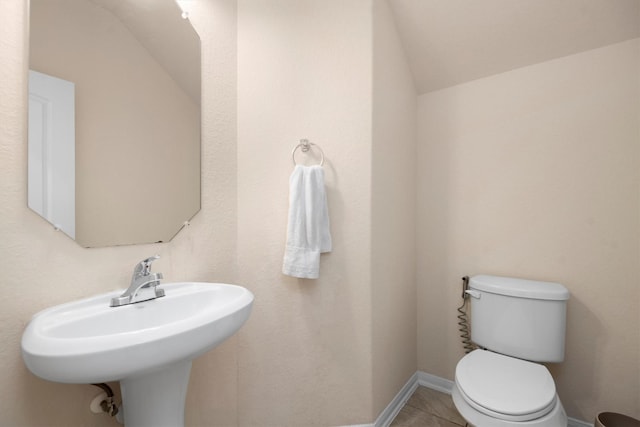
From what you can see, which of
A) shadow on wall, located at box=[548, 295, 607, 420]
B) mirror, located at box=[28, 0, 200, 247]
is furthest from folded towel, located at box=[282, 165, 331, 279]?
shadow on wall, located at box=[548, 295, 607, 420]

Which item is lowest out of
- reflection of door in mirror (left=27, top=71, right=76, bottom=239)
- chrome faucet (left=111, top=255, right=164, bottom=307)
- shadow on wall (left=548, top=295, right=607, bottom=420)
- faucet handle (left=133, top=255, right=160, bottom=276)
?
shadow on wall (left=548, top=295, right=607, bottom=420)

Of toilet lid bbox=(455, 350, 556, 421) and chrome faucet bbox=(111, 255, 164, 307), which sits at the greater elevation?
chrome faucet bbox=(111, 255, 164, 307)

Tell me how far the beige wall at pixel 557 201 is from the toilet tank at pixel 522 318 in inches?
7.6

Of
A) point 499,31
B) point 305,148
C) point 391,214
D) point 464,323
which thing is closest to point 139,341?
point 305,148

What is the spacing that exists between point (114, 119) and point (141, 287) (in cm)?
59

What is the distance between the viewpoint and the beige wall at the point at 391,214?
1302 mm

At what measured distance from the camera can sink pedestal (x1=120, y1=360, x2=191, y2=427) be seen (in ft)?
2.76

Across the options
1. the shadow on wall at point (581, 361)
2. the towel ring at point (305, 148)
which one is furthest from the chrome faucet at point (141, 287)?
the shadow on wall at point (581, 361)

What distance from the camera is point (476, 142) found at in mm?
1609

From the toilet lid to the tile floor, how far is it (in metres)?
0.46

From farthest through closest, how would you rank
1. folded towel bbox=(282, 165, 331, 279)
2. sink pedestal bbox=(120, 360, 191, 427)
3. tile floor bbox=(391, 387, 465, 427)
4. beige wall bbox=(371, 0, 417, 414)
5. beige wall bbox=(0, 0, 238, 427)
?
tile floor bbox=(391, 387, 465, 427) → beige wall bbox=(371, 0, 417, 414) → folded towel bbox=(282, 165, 331, 279) → sink pedestal bbox=(120, 360, 191, 427) → beige wall bbox=(0, 0, 238, 427)

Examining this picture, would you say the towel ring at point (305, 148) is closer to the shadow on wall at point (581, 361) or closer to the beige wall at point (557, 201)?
the beige wall at point (557, 201)

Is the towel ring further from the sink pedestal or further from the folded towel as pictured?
the sink pedestal

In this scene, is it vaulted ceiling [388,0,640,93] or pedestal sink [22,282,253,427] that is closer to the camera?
pedestal sink [22,282,253,427]
